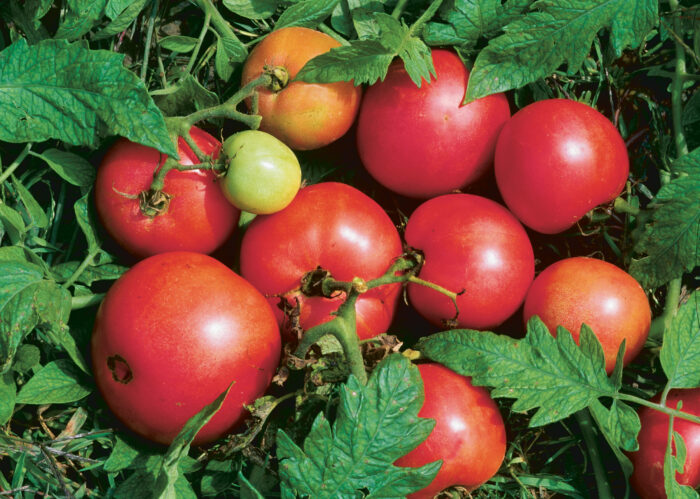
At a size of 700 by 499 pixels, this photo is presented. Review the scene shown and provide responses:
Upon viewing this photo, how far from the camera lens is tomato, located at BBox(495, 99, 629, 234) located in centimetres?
134

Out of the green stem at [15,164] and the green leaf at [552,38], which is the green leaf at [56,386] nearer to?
the green stem at [15,164]

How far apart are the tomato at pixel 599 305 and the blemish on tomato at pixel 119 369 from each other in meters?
0.86

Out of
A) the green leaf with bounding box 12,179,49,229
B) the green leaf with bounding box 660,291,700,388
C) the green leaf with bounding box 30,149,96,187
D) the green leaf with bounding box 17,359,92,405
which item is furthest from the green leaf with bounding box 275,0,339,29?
the green leaf with bounding box 660,291,700,388

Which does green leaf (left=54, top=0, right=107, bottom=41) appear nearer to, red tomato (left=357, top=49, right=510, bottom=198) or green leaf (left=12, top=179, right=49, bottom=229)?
green leaf (left=12, top=179, right=49, bottom=229)

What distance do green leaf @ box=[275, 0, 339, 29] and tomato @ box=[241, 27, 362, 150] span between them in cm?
4

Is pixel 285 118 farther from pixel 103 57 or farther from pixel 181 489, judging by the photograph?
pixel 181 489

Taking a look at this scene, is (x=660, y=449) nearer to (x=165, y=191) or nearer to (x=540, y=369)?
(x=540, y=369)

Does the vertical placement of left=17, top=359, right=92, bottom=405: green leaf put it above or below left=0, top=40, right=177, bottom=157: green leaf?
below

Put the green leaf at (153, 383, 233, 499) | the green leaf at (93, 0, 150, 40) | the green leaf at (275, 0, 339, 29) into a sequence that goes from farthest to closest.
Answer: the green leaf at (275, 0, 339, 29), the green leaf at (93, 0, 150, 40), the green leaf at (153, 383, 233, 499)

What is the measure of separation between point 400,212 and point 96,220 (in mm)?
720

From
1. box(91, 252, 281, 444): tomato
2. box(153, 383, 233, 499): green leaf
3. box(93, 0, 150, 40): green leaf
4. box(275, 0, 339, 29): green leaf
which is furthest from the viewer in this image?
box(275, 0, 339, 29): green leaf

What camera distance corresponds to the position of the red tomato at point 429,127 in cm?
139

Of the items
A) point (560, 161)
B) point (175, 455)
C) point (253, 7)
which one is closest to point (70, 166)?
point (253, 7)

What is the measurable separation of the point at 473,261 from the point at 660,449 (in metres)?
0.54
